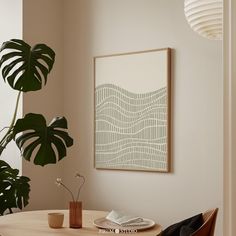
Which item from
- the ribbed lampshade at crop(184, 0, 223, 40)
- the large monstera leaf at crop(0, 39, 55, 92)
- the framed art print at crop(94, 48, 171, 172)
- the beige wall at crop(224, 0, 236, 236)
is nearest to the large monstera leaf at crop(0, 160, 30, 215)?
the large monstera leaf at crop(0, 39, 55, 92)

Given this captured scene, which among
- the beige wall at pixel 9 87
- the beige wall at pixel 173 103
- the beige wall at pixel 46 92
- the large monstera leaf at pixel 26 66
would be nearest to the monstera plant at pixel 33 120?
the large monstera leaf at pixel 26 66

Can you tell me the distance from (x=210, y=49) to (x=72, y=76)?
4.51 feet

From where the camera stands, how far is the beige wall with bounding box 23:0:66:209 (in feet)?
12.4

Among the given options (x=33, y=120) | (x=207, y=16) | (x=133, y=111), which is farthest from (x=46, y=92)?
(x=207, y=16)

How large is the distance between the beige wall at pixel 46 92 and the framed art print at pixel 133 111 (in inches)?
16.5

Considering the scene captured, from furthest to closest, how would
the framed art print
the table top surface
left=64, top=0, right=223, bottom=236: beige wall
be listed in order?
the framed art print → left=64, top=0, right=223, bottom=236: beige wall → the table top surface

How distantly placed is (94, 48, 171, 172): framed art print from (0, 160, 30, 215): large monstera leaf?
Result: 0.99m

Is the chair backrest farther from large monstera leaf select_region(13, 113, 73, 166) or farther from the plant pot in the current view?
large monstera leaf select_region(13, 113, 73, 166)

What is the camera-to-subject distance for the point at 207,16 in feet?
6.43

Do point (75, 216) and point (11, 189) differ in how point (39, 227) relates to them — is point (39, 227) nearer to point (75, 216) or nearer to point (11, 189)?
point (75, 216)

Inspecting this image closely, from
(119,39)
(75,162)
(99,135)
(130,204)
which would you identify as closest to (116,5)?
(119,39)

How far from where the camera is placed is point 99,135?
389cm

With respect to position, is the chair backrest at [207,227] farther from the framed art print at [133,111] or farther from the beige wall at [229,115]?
the beige wall at [229,115]

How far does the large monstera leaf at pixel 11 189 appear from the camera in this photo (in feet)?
9.75
